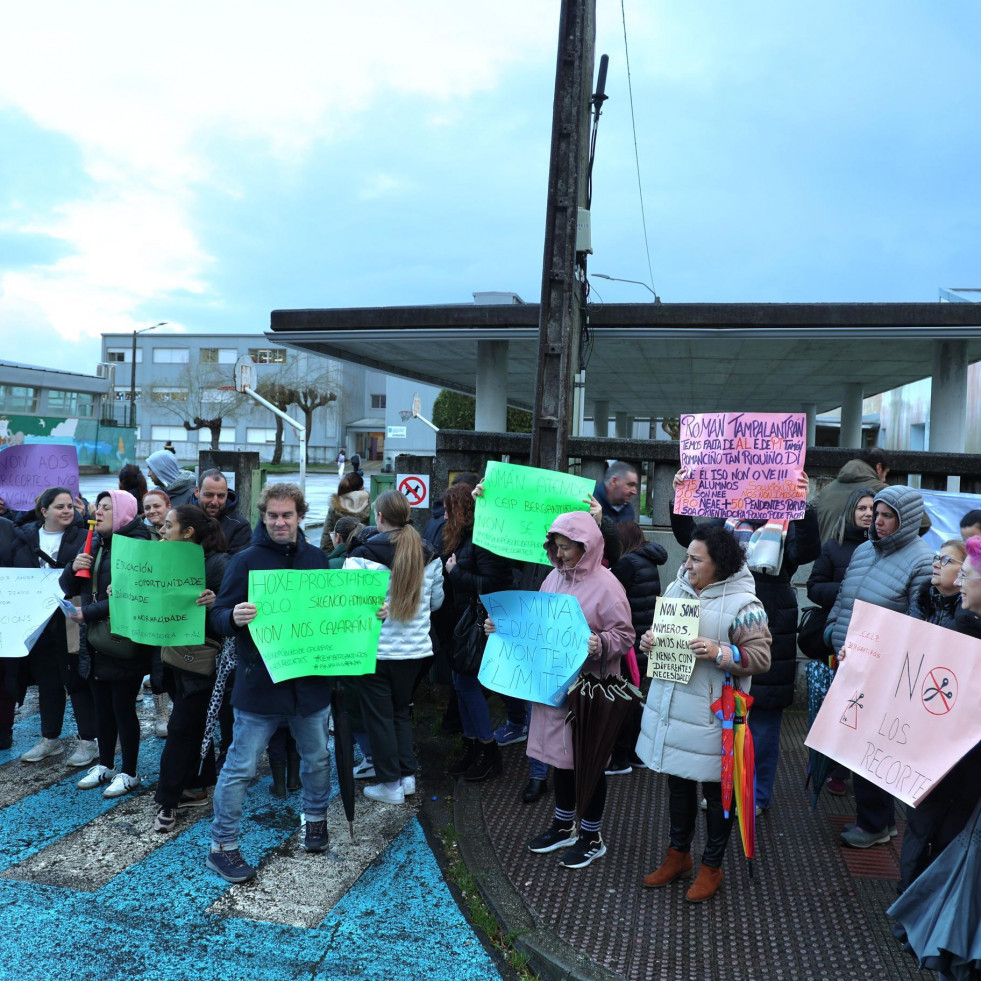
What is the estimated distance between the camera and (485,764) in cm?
564

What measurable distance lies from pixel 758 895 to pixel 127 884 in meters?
3.08

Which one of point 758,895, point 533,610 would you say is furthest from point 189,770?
point 758,895

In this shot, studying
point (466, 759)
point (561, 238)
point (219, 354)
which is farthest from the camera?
point (219, 354)

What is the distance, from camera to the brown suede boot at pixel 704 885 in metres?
3.99

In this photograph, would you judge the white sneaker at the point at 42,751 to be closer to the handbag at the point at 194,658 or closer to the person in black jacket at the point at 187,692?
the person in black jacket at the point at 187,692

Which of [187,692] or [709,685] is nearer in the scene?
[709,685]

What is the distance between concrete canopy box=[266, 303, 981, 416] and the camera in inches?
400

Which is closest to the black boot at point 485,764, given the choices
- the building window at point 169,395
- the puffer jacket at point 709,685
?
the puffer jacket at point 709,685

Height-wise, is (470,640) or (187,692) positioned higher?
(470,640)

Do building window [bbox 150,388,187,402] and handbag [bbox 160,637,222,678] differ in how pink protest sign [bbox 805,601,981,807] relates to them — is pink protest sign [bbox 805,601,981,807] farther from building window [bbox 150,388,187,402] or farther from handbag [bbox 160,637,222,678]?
building window [bbox 150,388,187,402]

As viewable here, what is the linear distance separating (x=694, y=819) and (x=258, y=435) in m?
65.4

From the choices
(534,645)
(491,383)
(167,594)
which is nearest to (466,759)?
(534,645)

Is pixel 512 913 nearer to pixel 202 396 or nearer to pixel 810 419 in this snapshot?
pixel 810 419

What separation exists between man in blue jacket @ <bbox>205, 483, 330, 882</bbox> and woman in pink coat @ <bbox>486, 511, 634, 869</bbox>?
4.03 ft
